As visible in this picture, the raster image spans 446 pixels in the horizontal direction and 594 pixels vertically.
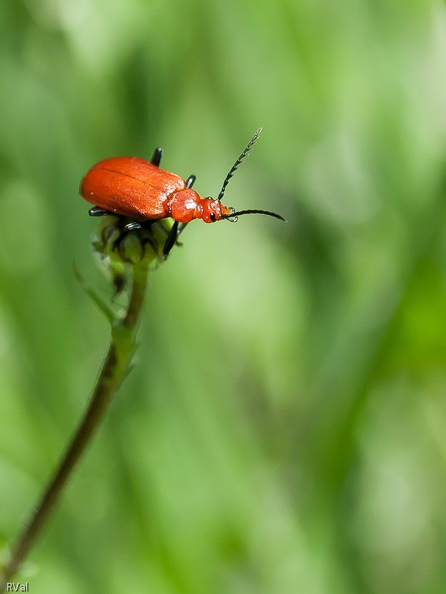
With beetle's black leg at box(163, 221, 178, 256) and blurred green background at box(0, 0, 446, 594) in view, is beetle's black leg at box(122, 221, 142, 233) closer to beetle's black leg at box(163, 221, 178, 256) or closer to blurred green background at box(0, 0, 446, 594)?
beetle's black leg at box(163, 221, 178, 256)

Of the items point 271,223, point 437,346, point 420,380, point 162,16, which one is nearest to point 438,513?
point 420,380

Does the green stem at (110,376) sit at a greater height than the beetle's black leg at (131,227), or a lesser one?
lesser

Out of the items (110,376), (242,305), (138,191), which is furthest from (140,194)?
→ (242,305)

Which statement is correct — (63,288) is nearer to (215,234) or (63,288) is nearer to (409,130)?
(215,234)

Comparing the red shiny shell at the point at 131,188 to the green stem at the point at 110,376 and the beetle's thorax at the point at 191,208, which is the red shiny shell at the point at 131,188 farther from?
the green stem at the point at 110,376

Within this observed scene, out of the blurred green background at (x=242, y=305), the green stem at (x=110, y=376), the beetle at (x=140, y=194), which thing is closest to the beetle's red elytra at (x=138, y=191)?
the beetle at (x=140, y=194)
